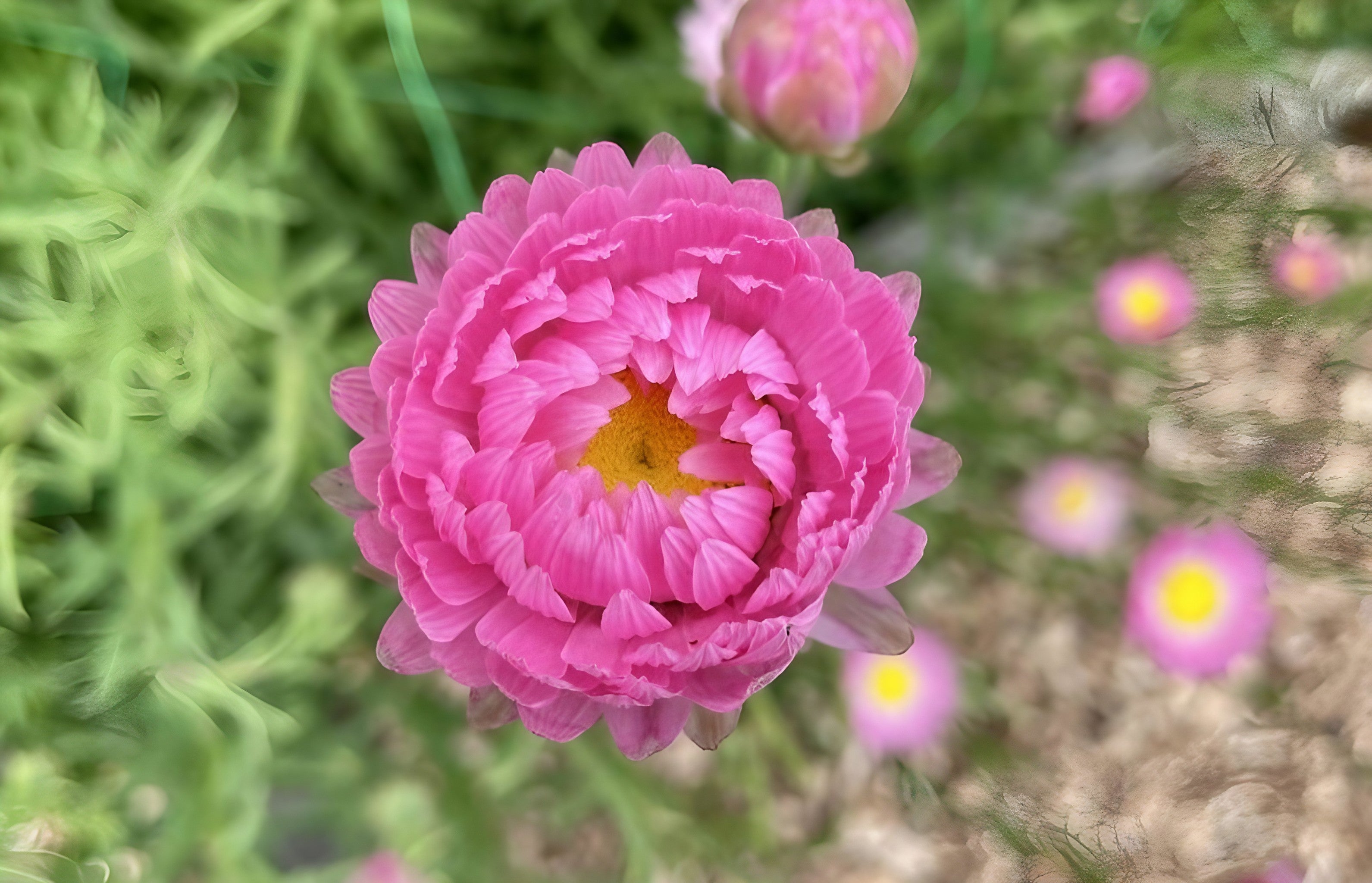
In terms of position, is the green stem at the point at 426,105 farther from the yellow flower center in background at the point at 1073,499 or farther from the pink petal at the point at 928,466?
the yellow flower center in background at the point at 1073,499

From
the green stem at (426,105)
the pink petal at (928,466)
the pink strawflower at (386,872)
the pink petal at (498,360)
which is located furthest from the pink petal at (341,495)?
the pink strawflower at (386,872)

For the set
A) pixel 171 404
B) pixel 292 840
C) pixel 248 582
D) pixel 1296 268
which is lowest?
pixel 292 840

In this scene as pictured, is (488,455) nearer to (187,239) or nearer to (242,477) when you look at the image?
(187,239)

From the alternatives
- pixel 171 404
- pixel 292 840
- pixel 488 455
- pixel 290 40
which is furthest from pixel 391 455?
pixel 292 840

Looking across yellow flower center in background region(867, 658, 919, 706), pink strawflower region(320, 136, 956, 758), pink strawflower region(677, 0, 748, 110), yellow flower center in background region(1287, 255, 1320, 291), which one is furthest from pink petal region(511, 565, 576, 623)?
yellow flower center in background region(867, 658, 919, 706)

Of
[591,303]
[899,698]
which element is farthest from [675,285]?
[899,698]

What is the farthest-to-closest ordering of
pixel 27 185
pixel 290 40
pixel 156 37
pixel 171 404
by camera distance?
pixel 156 37
pixel 290 40
pixel 27 185
pixel 171 404

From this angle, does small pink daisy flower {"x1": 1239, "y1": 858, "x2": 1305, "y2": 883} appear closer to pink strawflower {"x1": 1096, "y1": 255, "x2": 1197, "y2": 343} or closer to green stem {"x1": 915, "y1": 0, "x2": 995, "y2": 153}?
pink strawflower {"x1": 1096, "y1": 255, "x2": 1197, "y2": 343}
